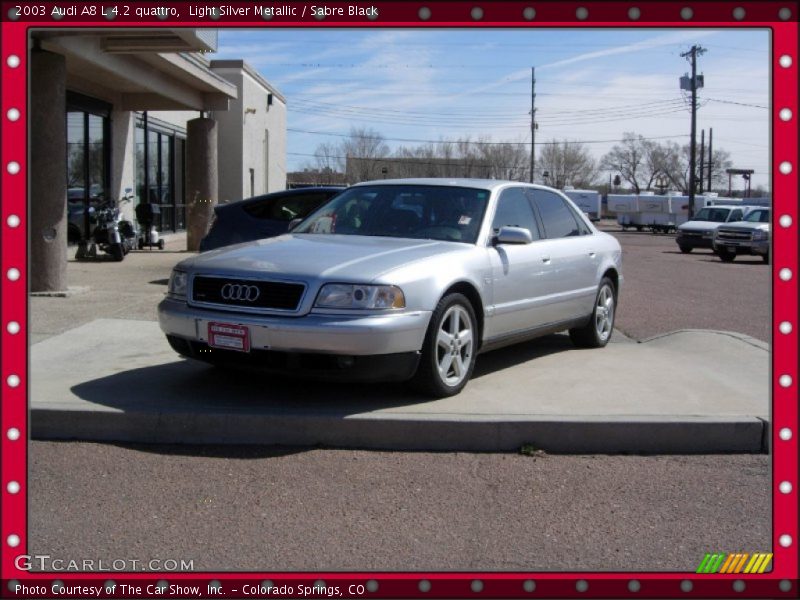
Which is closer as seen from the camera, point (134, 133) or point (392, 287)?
point (392, 287)

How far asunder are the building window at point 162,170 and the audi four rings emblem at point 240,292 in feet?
56.9

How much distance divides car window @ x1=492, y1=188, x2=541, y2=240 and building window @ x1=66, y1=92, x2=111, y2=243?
1255 cm

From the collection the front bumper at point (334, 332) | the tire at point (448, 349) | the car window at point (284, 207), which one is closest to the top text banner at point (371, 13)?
the front bumper at point (334, 332)

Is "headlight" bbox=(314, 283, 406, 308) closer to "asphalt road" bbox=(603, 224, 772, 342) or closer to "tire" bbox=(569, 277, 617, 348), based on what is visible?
"asphalt road" bbox=(603, 224, 772, 342)

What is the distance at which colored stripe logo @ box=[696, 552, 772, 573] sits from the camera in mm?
2260

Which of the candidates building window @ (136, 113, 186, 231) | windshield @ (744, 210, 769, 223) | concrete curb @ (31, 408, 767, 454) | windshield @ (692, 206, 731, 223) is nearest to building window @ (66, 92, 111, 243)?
building window @ (136, 113, 186, 231)

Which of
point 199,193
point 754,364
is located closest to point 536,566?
point 754,364

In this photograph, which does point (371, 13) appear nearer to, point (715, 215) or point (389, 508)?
point (389, 508)

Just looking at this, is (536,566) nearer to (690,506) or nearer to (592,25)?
(690,506)

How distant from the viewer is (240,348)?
17.5 feet

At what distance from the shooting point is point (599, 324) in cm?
822

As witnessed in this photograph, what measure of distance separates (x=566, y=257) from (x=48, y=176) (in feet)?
21.8

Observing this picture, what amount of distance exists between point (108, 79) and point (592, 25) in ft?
52.0

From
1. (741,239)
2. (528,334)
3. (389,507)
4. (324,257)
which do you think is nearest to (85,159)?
(528,334)
